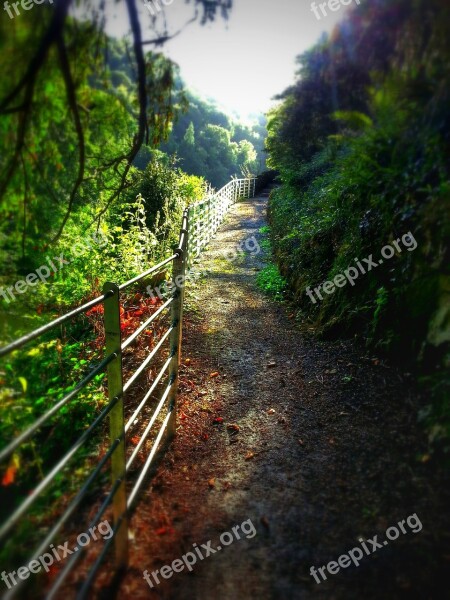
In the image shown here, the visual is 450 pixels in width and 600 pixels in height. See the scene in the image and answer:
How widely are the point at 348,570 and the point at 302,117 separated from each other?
2842mm

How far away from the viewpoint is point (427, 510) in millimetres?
1842

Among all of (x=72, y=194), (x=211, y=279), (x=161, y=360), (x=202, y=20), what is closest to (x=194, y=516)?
(x=161, y=360)

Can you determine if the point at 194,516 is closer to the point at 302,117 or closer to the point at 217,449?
the point at 217,449
